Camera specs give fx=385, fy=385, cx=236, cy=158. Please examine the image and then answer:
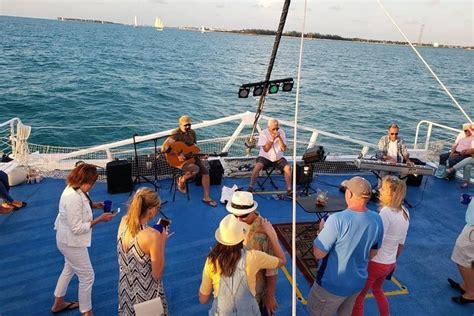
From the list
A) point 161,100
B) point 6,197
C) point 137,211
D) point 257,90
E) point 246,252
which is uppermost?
point 257,90

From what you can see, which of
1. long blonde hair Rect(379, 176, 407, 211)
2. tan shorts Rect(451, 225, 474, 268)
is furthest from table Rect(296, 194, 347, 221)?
long blonde hair Rect(379, 176, 407, 211)

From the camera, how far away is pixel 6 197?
17.5 feet

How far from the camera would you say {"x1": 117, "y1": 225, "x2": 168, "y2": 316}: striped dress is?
2568mm

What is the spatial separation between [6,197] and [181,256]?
2.68 m

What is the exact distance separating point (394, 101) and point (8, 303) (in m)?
31.5

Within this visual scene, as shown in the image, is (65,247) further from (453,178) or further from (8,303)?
(453,178)

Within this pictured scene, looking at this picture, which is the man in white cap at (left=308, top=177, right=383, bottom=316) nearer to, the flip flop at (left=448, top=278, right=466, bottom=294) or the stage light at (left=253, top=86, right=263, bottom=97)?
the flip flop at (left=448, top=278, right=466, bottom=294)

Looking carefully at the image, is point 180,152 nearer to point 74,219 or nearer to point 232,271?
point 74,219

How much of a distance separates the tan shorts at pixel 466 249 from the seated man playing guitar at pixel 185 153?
3364 millimetres

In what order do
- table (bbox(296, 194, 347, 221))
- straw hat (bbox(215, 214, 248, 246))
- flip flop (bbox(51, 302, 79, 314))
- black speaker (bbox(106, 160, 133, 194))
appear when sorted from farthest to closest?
black speaker (bbox(106, 160, 133, 194))
table (bbox(296, 194, 347, 221))
flip flop (bbox(51, 302, 79, 314))
straw hat (bbox(215, 214, 248, 246))

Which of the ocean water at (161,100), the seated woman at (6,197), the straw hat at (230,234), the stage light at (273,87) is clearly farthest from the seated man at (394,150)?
the ocean water at (161,100)

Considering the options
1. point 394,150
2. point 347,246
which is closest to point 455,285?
point 347,246

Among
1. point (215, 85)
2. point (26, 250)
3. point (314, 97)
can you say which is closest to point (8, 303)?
point (26, 250)

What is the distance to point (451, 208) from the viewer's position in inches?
262
